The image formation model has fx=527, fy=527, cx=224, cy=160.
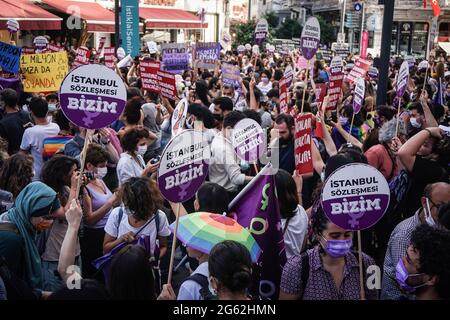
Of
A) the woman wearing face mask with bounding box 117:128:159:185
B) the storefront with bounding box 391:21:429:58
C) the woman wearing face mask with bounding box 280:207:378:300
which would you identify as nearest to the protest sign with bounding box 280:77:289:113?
the woman wearing face mask with bounding box 117:128:159:185

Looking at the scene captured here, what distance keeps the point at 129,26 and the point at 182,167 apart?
14434 mm

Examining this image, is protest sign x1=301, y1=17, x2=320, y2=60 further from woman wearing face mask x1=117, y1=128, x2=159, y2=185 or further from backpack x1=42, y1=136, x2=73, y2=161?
backpack x1=42, y1=136, x2=73, y2=161

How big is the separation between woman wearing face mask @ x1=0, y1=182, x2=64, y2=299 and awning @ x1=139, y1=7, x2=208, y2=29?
25.3 metres

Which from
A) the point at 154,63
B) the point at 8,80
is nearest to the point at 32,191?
the point at 154,63

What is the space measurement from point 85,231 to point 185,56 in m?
6.89

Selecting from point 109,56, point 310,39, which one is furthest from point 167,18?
point 310,39

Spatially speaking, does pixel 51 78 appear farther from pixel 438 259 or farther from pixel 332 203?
pixel 438 259

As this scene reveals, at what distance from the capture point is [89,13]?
24281 mm

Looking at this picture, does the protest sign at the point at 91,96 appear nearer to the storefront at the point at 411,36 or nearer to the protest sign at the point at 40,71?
the protest sign at the point at 40,71

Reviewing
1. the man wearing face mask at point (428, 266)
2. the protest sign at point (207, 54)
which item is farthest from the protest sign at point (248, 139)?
the protest sign at point (207, 54)

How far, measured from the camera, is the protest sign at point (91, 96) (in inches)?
159

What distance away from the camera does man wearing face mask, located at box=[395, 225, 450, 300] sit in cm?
271

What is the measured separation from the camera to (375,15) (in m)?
41.8

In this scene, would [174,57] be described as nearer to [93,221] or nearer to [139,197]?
[93,221]
